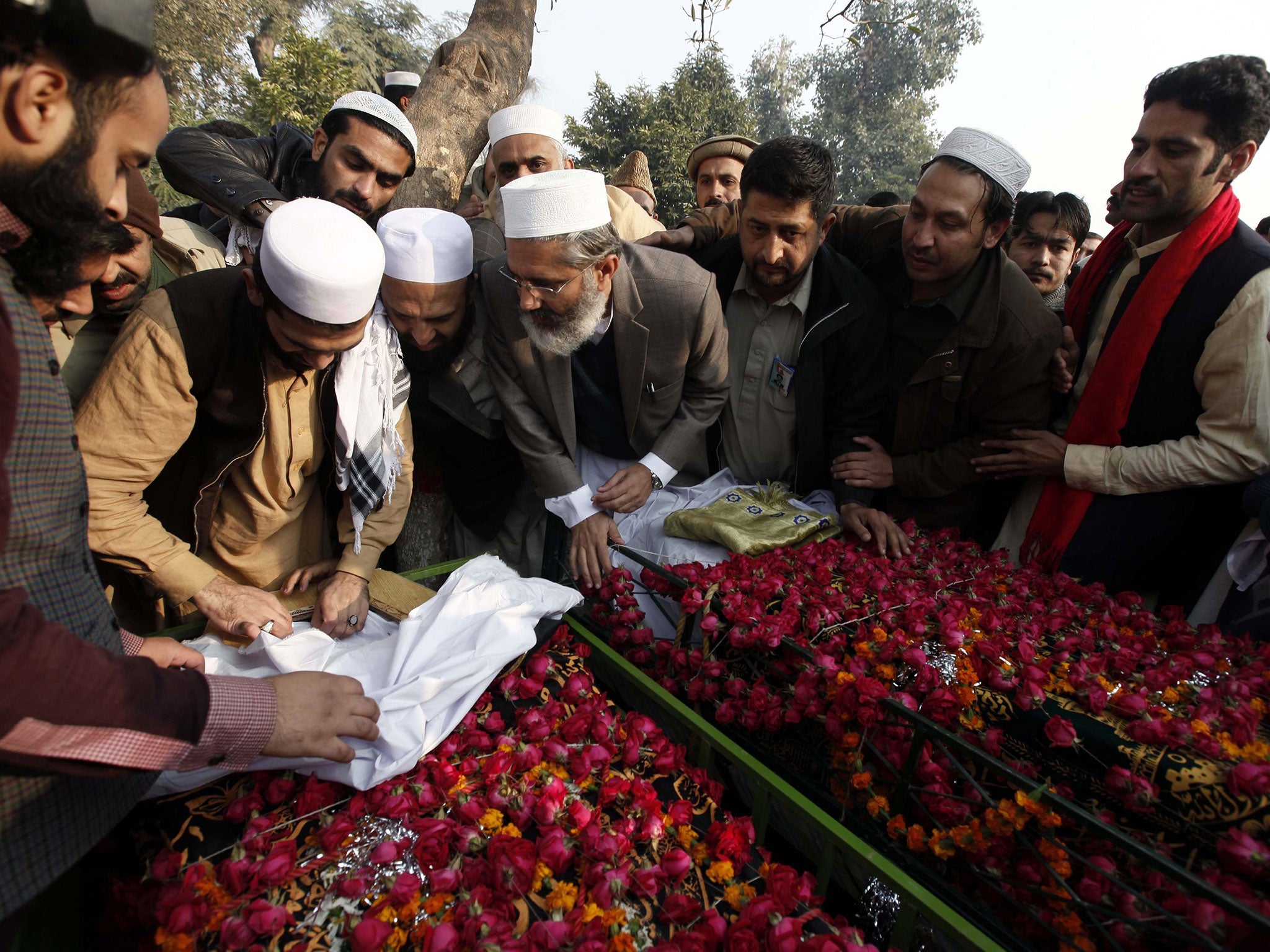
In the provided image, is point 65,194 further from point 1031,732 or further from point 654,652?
point 1031,732

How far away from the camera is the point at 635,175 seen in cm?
592

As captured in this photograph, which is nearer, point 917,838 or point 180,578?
point 917,838

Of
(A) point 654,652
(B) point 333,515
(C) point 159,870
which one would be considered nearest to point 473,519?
(B) point 333,515

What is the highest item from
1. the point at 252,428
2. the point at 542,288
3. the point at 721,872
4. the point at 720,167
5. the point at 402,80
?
the point at 402,80

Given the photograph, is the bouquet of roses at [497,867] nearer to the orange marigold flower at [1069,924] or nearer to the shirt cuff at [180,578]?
the orange marigold flower at [1069,924]

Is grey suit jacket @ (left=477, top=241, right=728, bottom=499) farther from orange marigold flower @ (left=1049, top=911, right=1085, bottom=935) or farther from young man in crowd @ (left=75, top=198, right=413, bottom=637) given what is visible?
orange marigold flower @ (left=1049, top=911, right=1085, bottom=935)

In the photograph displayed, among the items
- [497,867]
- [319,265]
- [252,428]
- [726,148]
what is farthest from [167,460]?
[726,148]

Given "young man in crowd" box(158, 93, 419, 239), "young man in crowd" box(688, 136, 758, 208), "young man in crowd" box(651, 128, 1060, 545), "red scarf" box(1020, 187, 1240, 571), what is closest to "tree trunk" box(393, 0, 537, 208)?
"young man in crowd" box(158, 93, 419, 239)

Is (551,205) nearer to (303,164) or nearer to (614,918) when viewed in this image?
(303,164)

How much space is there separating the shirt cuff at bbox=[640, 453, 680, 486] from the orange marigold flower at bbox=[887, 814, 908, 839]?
1.60 meters

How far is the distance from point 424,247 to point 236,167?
1.15 meters

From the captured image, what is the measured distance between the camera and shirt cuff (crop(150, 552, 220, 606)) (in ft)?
6.28

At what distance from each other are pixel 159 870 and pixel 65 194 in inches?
46.4

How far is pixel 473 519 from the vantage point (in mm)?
3268
